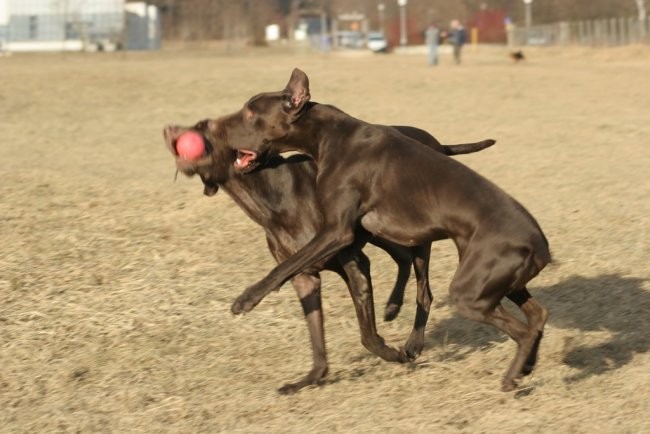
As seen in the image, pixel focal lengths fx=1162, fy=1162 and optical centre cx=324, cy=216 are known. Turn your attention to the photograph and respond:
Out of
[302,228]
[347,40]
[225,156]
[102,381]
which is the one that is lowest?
[102,381]

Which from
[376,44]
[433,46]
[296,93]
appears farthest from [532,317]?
[376,44]

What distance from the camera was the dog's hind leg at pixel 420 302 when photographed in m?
7.19

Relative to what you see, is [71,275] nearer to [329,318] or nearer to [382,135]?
[329,318]

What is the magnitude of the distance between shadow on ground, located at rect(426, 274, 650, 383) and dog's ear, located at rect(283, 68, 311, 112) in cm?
188

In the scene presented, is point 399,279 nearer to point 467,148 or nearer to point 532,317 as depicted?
point 467,148

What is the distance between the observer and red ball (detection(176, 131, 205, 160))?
6777mm

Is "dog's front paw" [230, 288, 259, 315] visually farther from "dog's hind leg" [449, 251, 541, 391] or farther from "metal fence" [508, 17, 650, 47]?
"metal fence" [508, 17, 650, 47]

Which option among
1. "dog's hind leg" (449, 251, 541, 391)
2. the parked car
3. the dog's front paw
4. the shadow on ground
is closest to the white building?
the parked car

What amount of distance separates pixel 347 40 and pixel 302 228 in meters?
78.6

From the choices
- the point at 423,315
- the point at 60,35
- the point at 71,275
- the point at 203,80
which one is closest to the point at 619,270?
the point at 423,315

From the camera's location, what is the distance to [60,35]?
79938 millimetres

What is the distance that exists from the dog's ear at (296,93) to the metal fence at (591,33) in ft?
187

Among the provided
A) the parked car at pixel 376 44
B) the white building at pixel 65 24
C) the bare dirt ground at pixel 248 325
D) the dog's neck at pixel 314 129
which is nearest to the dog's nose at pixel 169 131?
the dog's neck at pixel 314 129

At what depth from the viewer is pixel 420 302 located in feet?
24.3
